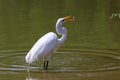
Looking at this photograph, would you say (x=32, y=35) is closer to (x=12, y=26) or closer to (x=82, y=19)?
(x=12, y=26)

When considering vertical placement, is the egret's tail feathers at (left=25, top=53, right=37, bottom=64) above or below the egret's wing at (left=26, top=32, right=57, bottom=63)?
below

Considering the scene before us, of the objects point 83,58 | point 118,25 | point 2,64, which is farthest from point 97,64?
point 118,25

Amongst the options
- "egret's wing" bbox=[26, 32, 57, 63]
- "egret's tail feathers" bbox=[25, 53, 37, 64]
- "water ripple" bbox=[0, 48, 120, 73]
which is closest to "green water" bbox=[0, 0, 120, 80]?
"water ripple" bbox=[0, 48, 120, 73]

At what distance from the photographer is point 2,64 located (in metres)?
11.6

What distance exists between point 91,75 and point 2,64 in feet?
7.90

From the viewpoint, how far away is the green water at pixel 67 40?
35.6 ft

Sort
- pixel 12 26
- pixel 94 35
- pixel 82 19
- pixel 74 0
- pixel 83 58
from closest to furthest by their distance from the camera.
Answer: pixel 83 58
pixel 94 35
pixel 12 26
pixel 82 19
pixel 74 0

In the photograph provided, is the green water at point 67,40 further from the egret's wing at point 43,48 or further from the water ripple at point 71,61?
the egret's wing at point 43,48

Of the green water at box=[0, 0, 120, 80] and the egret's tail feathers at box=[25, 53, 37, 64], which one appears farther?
the green water at box=[0, 0, 120, 80]

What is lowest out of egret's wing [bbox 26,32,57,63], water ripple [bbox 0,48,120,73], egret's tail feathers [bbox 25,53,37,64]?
water ripple [bbox 0,48,120,73]

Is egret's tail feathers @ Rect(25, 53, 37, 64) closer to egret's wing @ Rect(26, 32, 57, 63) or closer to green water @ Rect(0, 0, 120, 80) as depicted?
egret's wing @ Rect(26, 32, 57, 63)

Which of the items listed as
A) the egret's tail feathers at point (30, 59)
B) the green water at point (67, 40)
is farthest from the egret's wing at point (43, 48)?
the green water at point (67, 40)

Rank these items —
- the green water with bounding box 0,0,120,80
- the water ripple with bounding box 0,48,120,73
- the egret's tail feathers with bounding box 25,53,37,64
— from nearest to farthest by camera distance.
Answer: the egret's tail feathers with bounding box 25,53,37,64
the green water with bounding box 0,0,120,80
the water ripple with bounding box 0,48,120,73

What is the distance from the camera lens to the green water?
10844 millimetres
